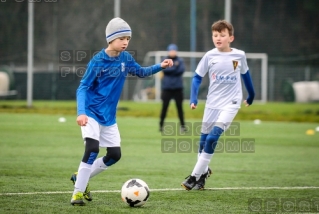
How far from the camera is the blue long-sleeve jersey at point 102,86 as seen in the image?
6.86m

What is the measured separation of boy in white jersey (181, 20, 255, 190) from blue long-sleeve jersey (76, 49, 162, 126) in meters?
1.59

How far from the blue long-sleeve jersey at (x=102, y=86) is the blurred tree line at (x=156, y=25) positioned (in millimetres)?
20808

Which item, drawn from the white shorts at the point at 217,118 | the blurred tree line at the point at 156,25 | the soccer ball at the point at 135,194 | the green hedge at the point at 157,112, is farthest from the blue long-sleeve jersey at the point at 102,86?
the blurred tree line at the point at 156,25

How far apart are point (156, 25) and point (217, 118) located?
2121 centimetres

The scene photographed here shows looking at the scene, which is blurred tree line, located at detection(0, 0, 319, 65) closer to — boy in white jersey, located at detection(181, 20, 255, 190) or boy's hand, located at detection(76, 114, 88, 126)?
boy in white jersey, located at detection(181, 20, 255, 190)

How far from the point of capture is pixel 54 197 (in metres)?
7.23

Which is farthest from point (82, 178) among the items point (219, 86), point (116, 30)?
point (219, 86)

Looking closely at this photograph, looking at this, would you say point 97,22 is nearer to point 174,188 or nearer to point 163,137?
point 163,137

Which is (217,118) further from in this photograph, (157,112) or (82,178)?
(157,112)

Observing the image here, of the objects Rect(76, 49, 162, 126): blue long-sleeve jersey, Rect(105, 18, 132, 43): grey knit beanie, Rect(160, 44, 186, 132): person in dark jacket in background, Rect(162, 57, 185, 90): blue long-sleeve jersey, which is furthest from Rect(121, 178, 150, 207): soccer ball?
Rect(162, 57, 185, 90): blue long-sleeve jersey

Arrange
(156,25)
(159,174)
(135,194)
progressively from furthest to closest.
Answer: (156,25) < (159,174) < (135,194)

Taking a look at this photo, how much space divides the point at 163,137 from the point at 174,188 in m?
7.34

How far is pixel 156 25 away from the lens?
29.2 meters

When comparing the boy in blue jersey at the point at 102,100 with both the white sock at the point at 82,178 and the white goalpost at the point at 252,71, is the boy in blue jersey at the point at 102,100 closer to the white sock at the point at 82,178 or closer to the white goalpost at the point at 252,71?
the white sock at the point at 82,178
